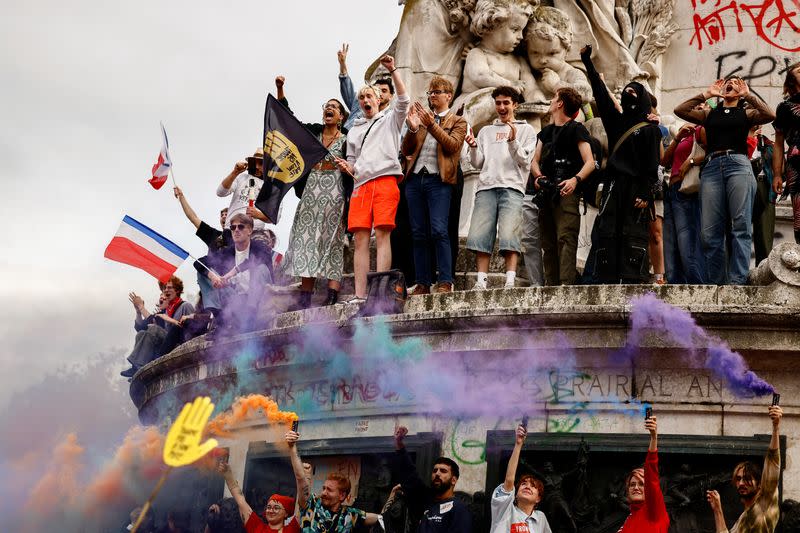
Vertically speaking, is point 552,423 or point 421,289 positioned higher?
point 421,289

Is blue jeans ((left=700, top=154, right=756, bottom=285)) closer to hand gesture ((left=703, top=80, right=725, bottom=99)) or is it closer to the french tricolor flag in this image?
hand gesture ((left=703, top=80, right=725, bottom=99))

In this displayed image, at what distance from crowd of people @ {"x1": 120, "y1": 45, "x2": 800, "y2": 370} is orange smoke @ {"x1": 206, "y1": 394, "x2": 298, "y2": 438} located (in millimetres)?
910

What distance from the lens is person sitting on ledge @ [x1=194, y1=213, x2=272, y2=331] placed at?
15.5 metres

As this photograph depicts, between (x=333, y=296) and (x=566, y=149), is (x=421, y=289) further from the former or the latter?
(x=566, y=149)

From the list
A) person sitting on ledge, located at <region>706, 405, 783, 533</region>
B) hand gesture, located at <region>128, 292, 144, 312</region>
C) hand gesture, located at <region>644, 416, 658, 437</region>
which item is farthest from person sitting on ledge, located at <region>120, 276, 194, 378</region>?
person sitting on ledge, located at <region>706, 405, 783, 533</region>

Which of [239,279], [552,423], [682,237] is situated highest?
[682,237]

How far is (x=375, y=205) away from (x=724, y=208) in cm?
306

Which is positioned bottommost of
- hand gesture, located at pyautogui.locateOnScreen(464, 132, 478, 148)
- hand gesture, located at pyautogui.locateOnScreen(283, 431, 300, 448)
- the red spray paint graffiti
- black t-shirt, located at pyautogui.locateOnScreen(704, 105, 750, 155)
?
hand gesture, located at pyautogui.locateOnScreen(283, 431, 300, 448)

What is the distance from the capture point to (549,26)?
18.0 meters

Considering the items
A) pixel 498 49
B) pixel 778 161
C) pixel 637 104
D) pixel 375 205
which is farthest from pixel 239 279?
pixel 778 161

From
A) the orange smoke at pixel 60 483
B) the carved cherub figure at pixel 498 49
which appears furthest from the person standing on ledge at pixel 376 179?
the orange smoke at pixel 60 483

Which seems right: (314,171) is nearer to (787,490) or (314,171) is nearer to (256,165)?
(256,165)

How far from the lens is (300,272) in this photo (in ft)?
50.9

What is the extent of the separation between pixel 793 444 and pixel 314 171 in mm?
5508
